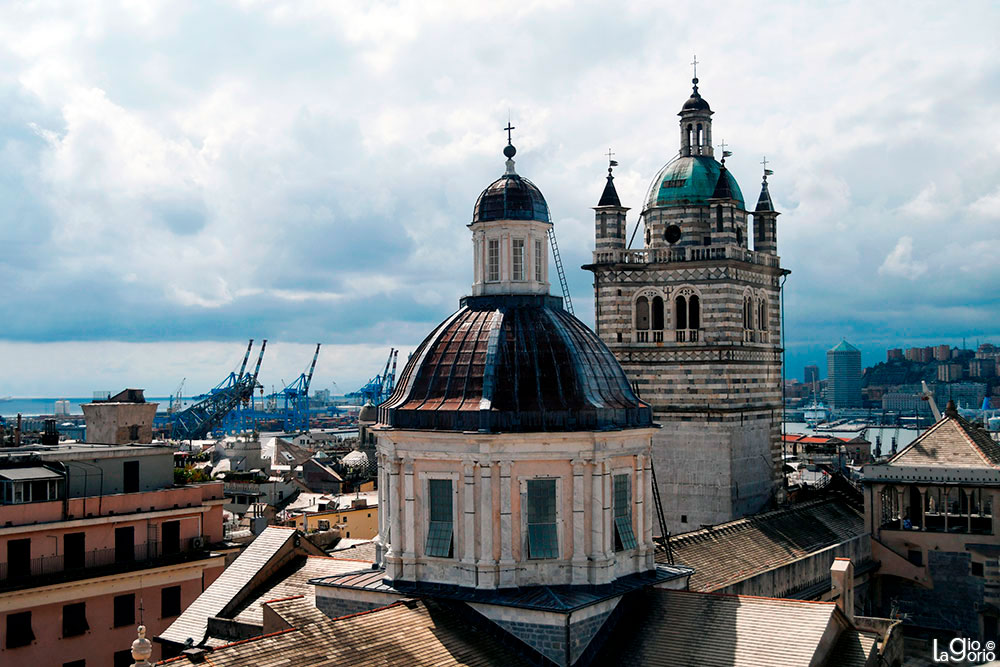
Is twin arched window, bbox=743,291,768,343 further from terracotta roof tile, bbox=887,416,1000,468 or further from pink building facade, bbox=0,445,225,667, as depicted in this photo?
pink building facade, bbox=0,445,225,667

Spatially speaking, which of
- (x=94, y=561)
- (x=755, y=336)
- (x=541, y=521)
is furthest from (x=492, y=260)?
(x=755, y=336)

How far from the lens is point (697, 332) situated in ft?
183

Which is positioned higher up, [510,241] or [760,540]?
[510,241]

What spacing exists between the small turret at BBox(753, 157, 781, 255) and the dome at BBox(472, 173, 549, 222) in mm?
28919

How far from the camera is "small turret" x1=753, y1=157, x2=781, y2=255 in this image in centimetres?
6184

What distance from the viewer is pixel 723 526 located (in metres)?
47.3

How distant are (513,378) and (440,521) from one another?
4535mm

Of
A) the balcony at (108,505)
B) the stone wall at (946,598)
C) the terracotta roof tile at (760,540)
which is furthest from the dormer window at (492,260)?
the stone wall at (946,598)

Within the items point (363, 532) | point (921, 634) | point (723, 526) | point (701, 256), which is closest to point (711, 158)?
point (701, 256)

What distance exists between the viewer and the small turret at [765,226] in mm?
61844

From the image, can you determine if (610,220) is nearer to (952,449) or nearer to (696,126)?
(696,126)

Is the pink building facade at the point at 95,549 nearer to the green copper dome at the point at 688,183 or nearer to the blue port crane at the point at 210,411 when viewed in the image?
the green copper dome at the point at 688,183

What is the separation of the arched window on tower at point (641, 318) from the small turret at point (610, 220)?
10.7 ft

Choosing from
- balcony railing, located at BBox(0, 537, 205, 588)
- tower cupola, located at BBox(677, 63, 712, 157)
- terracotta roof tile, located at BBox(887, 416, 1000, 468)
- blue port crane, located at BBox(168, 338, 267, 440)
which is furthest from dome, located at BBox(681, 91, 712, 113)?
blue port crane, located at BBox(168, 338, 267, 440)
